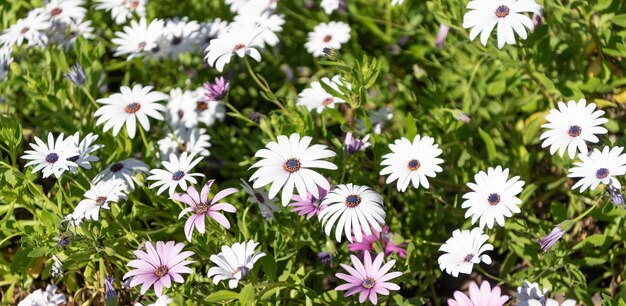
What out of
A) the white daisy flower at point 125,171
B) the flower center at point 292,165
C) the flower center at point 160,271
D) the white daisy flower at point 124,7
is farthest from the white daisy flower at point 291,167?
the white daisy flower at point 124,7

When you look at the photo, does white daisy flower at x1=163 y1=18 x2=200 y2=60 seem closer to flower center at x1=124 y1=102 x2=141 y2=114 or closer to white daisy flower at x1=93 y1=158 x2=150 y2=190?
flower center at x1=124 y1=102 x2=141 y2=114

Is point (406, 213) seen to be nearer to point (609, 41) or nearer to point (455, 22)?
point (455, 22)

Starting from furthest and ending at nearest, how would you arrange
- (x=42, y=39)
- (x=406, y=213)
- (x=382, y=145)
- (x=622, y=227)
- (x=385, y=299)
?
(x=42, y=39)
(x=406, y=213)
(x=382, y=145)
(x=622, y=227)
(x=385, y=299)

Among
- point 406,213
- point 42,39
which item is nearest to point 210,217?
point 406,213

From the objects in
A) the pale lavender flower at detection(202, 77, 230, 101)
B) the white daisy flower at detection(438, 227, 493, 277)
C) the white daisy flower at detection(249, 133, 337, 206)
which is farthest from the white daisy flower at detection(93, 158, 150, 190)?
the white daisy flower at detection(438, 227, 493, 277)

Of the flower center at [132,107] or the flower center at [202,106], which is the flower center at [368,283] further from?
the flower center at [202,106]

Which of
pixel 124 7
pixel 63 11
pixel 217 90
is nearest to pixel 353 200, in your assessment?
pixel 217 90

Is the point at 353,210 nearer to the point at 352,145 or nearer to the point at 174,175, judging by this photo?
the point at 352,145
